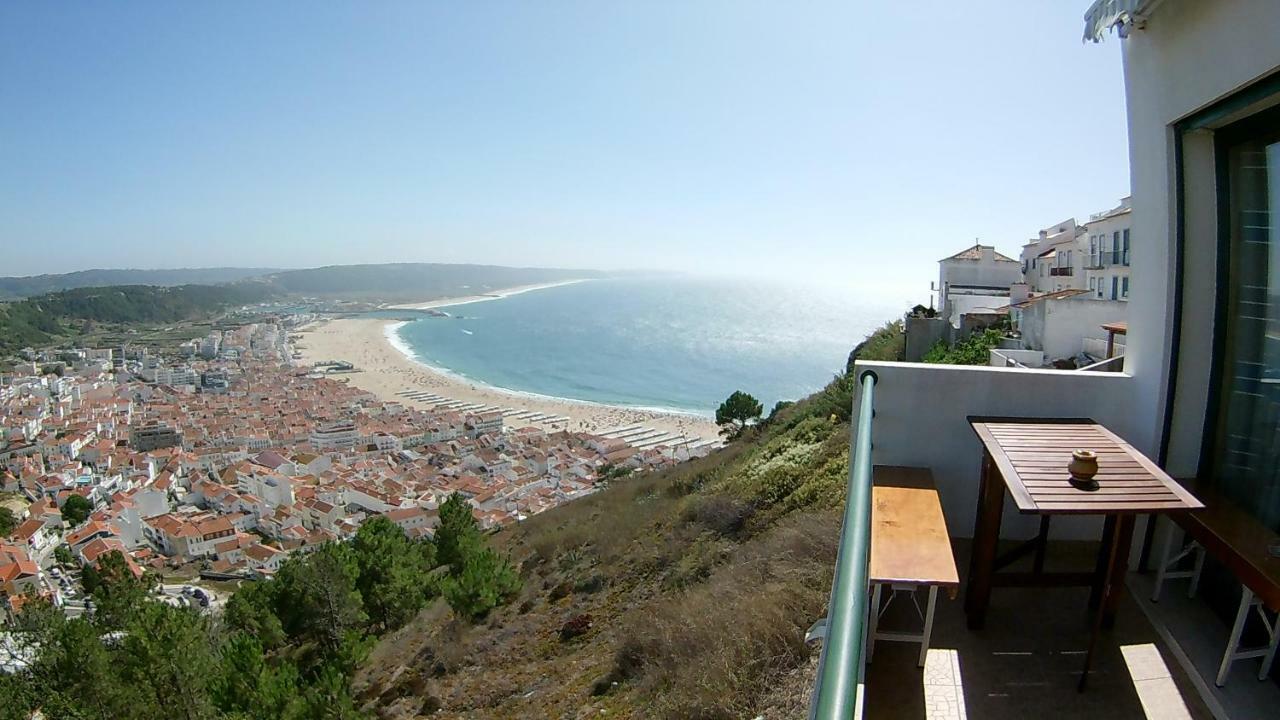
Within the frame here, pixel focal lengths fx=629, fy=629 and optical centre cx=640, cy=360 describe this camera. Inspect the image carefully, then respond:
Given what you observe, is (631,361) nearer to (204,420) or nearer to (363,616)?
(204,420)

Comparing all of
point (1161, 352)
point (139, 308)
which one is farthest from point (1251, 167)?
point (139, 308)

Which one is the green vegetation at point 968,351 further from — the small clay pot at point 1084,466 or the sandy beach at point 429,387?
the sandy beach at point 429,387

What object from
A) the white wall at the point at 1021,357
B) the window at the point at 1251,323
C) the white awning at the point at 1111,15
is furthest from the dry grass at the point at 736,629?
the white wall at the point at 1021,357

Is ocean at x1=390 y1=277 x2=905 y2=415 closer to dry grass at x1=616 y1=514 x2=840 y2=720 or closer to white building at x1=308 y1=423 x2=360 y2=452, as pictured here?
white building at x1=308 y1=423 x2=360 y2=452

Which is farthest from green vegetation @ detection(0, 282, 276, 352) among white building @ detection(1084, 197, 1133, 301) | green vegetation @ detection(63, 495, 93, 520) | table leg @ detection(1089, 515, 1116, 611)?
table leg @ detection(1089, 515, 1116, 611)

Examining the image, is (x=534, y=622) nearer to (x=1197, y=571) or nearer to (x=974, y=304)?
(x=1197, y=571)

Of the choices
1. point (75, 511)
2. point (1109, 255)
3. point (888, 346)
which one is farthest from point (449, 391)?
point (1109, 255)
